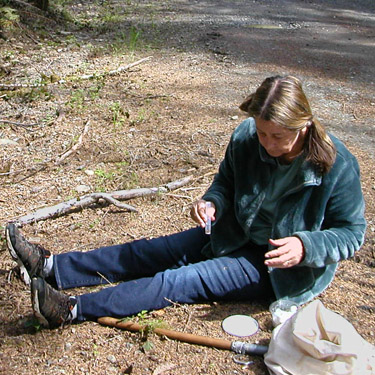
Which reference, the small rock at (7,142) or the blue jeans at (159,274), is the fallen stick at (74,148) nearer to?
the small rock at (7,142)

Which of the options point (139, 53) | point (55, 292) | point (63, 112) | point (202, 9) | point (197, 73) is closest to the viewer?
point (55, 292)

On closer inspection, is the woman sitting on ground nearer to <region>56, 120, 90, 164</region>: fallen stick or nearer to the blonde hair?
the blonde hair

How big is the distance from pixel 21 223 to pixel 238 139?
5.33 feet

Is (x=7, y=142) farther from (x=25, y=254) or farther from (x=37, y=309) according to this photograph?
(x=37, y=309)

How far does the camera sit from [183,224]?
364cm

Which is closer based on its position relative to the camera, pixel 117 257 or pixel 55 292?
pixel 55 292

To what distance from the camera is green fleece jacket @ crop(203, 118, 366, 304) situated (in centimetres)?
245

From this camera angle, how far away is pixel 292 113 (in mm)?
2344

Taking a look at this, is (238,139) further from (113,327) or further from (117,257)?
(113,327)

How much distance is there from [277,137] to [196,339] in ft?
3.32

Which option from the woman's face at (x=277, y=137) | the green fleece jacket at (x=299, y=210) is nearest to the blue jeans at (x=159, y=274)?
the green fleece jacket at (x=299, y=210)

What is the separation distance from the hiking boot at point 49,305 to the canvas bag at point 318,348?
37.9 inches

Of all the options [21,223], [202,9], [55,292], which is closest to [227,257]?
[55,292]

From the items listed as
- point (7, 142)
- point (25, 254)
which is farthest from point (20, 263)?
point (7, 142)
